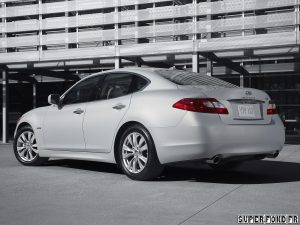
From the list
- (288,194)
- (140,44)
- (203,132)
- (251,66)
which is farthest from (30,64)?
(288,194)

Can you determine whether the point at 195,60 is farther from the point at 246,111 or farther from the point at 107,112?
the point at 246,111

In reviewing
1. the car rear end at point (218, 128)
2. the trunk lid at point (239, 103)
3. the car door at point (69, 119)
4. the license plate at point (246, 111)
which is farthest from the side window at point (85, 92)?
the license plate at point (246, 111)

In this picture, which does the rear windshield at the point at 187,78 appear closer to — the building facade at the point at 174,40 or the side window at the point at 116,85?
the side window at the point at 116,85

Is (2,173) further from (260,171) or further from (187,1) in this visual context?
(187,1)

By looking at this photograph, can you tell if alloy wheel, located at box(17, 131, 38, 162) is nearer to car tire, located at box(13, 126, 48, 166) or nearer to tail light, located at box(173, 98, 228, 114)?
car tire, located at box(13, 126, 48, 166)

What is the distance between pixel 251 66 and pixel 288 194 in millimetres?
8563

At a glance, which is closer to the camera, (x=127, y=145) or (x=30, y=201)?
(x=30, y=201)

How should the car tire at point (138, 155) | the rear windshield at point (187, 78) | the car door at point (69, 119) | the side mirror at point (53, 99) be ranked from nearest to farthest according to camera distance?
the car tire at point (138, 155) → the rear windshield at point (187, 78) → the car door at point (69, 119) → the side mirror at point (53, 99)

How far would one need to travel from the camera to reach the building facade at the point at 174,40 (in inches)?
422

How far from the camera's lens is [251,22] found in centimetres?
1073

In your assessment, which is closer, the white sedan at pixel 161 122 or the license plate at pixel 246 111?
the white sedan at pixel 161 122

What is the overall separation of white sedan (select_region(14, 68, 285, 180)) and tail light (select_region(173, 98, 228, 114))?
0.04 ft

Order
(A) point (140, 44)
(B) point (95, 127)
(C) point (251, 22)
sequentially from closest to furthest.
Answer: (B) point (95, 127), (C) point (251, 22), (A) point (140, 44)

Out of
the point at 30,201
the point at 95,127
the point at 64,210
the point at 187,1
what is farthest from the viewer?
the point at 187,1
